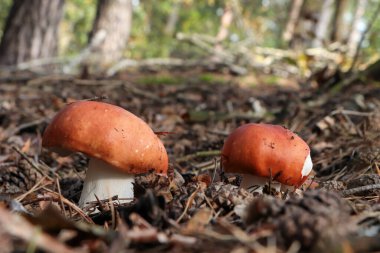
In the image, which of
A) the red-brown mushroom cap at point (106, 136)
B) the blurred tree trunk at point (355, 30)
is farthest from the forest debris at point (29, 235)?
the blurred tree trunk at point (355, 30)

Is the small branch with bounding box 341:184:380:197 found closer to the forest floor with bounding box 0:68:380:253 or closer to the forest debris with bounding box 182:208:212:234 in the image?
the forest floor with bounding box 0:68:380:253

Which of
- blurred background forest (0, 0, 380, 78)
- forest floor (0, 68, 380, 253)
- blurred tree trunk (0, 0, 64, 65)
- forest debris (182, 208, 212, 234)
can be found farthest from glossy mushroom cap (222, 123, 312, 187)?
blurred tree trunk (0, 0, 64, 65)

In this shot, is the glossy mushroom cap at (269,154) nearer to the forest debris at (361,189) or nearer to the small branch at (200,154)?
the forest debris at (361,189)

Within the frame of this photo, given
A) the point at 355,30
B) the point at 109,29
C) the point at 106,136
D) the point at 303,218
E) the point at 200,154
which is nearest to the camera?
the point at 303,218

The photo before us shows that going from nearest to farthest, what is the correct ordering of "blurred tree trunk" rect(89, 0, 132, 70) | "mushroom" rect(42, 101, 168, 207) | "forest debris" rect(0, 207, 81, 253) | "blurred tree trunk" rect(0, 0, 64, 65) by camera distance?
"forest debris" rect(0, 207, 81, 253) → "mushroom" rect(42, 101, 168, 207) → "blurred tree trunk" rect(0, 0, 64, 65) → "blurred tree trunk" rect(89, 0, 132, 70)

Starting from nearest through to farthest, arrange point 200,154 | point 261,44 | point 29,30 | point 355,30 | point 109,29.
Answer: point 200,154 < point 29,30 < point 109,29 < point 261,44 < point 355,30

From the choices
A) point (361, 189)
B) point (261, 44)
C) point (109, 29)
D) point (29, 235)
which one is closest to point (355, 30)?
point (261, 44)

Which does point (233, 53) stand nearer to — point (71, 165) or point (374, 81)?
point (374, 81)

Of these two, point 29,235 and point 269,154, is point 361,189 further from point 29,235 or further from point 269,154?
point 29,235

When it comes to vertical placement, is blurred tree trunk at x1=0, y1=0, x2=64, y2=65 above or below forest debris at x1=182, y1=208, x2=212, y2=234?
above
